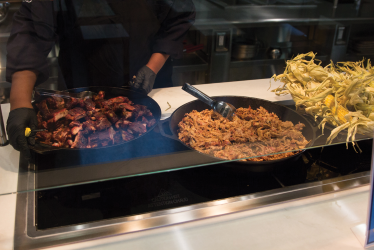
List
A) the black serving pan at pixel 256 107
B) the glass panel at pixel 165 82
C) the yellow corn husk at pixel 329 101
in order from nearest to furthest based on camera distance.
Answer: the glass panel at pixel 165 82
the black serving pan at pixel 256 107
the yellow corn husk at pixel 329 101

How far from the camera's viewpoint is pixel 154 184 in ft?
2.58

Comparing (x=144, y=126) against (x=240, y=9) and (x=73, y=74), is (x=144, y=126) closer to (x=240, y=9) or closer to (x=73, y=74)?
(x=73, y=74)

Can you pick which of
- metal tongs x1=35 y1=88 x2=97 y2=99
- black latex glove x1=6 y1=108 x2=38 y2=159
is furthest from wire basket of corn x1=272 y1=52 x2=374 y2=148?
black latex glove x1=6 y1=108 x2=38 y2=159

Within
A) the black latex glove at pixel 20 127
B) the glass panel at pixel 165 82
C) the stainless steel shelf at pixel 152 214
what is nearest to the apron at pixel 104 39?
the glass panel at pixel 165 82

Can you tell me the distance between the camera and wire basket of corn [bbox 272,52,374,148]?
0.74m

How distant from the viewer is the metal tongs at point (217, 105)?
2.67ft

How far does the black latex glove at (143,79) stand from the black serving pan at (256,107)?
0.10 meters

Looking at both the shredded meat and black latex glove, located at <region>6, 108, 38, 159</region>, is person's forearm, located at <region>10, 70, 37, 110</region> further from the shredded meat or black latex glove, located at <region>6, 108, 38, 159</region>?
the shredded meat

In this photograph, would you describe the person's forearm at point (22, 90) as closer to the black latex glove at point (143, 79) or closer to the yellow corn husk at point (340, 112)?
the black latex glove at point (143, 79)

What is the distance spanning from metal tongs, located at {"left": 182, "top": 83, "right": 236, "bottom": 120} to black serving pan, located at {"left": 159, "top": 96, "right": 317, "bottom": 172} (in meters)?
0.03

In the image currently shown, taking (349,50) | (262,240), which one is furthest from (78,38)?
(349,50)

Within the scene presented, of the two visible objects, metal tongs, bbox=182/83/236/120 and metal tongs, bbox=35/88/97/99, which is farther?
metal tongs, bbox=182/83/236/120

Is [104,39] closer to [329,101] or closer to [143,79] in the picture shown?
[143,79]

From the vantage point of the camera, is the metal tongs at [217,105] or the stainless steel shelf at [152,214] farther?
Result: the metal tongs at [217,105]
